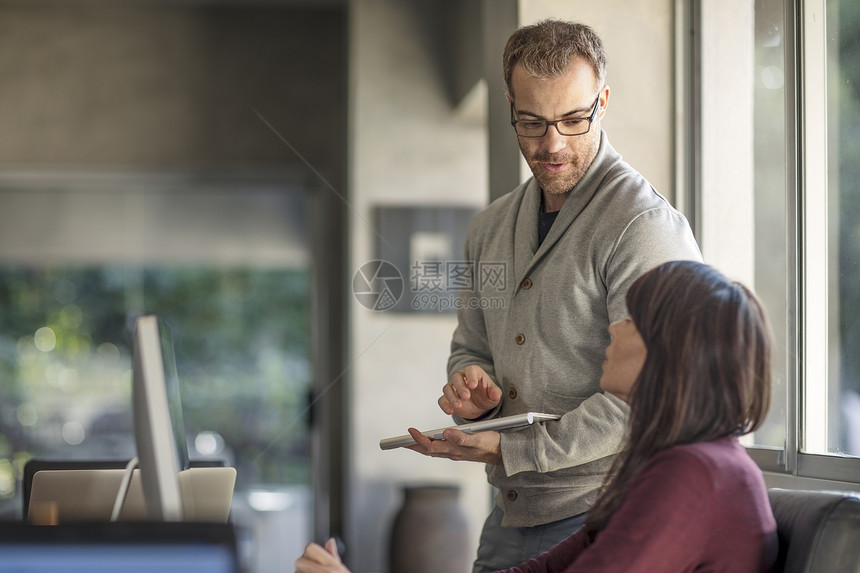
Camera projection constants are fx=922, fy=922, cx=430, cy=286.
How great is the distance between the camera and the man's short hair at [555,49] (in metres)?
1.50

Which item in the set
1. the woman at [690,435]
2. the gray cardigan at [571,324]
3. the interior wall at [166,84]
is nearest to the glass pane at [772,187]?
the gray cardigan at [571,324]

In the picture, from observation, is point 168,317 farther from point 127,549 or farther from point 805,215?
point 127,549

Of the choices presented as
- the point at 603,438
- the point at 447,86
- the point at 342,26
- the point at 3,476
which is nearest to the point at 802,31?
the point at 603,438

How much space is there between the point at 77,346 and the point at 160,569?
406cm

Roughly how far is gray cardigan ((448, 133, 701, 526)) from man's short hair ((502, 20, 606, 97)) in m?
0.15

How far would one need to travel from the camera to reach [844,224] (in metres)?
1.86

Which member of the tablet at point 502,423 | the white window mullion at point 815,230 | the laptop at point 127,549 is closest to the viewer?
the laptop at point 127,549

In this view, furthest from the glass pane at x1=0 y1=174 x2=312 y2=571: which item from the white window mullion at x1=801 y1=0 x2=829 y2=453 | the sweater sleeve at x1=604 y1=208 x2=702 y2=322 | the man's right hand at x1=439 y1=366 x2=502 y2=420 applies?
the sweater sleeve at x1=604 y1=208 x2=702 y2=322

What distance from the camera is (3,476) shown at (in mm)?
4680

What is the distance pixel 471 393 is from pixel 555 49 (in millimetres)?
586

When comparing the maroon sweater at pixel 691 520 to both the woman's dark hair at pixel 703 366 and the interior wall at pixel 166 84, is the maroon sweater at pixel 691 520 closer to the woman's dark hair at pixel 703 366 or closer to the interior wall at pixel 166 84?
the woman's dark hair at pixel 703 366

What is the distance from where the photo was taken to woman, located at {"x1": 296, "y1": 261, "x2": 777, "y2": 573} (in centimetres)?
101

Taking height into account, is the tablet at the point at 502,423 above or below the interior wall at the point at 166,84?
below

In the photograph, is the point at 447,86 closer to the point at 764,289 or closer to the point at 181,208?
the point at 181,208
